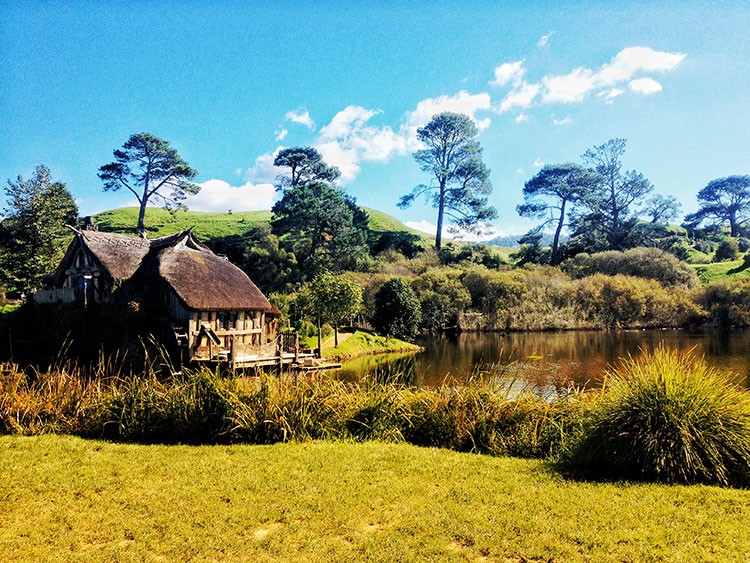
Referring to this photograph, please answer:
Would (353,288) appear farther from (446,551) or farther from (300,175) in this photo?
(300,175)

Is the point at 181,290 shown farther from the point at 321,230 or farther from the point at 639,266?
the point at 639,266

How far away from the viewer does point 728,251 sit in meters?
53.0

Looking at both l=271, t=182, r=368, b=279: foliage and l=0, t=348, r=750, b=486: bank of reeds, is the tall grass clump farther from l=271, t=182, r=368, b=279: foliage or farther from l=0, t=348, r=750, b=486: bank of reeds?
l=271, t=182, r=368, b=279: foliage

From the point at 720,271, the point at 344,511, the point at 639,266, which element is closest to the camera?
the point at 344,511

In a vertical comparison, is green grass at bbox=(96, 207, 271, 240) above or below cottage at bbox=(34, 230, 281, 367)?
above

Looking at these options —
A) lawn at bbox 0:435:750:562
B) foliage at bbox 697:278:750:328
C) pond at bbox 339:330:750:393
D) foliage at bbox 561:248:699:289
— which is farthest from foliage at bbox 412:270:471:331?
lawn at bbox 0:435:750:562

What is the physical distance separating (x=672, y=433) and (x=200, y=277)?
1934 centimetres

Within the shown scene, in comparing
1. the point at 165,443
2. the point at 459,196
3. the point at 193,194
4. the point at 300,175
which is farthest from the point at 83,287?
the point at 459,196

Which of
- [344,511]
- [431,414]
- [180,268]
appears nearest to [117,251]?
[180,268]

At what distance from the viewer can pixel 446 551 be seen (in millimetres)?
4020

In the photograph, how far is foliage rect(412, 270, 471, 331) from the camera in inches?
1587

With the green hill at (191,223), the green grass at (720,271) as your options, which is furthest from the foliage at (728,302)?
the green hill at (191,223)

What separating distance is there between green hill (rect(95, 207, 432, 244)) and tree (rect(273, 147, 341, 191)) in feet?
33.8

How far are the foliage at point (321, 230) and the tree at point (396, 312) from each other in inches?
448
